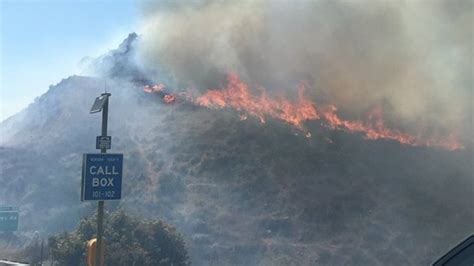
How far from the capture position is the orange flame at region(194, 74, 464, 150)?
48.7m

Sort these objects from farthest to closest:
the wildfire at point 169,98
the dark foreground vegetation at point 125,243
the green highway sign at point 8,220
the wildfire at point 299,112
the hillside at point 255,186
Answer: the wildfire at point 169,98 < the wildfire at point 299,112 < the hillside at point 255,186 < the dark foreground vegetation at point 125,243 < the green highway sign at point 8,220

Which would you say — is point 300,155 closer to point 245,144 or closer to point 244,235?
point 245,144

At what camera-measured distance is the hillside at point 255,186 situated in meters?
35.2

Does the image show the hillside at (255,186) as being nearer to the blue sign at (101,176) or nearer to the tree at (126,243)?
the tree at (126,243)

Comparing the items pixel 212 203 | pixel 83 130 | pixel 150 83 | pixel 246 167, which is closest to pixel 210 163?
pixel 246 167

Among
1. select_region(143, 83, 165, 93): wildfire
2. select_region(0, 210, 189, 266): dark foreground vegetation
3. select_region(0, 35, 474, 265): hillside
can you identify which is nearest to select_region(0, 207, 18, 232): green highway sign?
select_region(0, 210, 189, 266): dark foreground vegetation

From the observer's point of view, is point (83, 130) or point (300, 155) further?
point (83, 130)

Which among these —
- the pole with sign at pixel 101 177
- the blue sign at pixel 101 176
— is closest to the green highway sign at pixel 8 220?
the pole with sign at pixel 101 177

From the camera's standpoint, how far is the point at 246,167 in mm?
45344

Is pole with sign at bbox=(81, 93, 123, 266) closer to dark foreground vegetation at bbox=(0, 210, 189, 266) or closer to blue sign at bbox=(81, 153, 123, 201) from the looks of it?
blue sign at bbox=(81, 153, 123, 201)

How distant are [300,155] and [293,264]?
50.4 feet

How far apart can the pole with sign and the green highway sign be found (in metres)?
13.5

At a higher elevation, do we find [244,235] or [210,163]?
[210,163]

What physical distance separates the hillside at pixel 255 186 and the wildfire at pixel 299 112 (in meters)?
0.90
